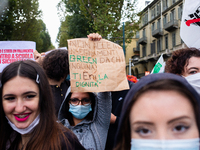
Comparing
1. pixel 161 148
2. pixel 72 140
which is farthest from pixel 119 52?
pixel 161 148

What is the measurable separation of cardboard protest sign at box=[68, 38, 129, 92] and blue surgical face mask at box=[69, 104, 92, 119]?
0.96ft

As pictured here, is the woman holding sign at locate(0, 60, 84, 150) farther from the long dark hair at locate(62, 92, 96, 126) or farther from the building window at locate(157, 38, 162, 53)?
the building window at locate(157, 38, 162, 53)

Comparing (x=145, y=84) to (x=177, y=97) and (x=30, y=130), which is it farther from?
(x=30, y=130)

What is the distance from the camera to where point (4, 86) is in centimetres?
183

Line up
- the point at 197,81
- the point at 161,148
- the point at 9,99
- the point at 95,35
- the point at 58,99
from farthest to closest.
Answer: the point at 58,99, the point at 95,35, the point at 197,81, the point at 9,99, the point at 161,148

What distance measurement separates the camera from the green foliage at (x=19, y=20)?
47.5 feet

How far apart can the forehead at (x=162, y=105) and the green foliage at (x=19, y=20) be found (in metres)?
15.0

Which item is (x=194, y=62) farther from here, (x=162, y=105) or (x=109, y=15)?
(x=109, y=15)

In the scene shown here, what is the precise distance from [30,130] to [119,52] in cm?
113

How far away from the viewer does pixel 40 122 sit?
187cm

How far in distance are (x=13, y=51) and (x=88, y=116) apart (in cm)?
250

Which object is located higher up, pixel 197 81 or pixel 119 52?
pixel 119 52

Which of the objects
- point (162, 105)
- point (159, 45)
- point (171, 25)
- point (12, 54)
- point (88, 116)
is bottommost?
point (88, 116)

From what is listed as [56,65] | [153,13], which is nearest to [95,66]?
[56,65]
